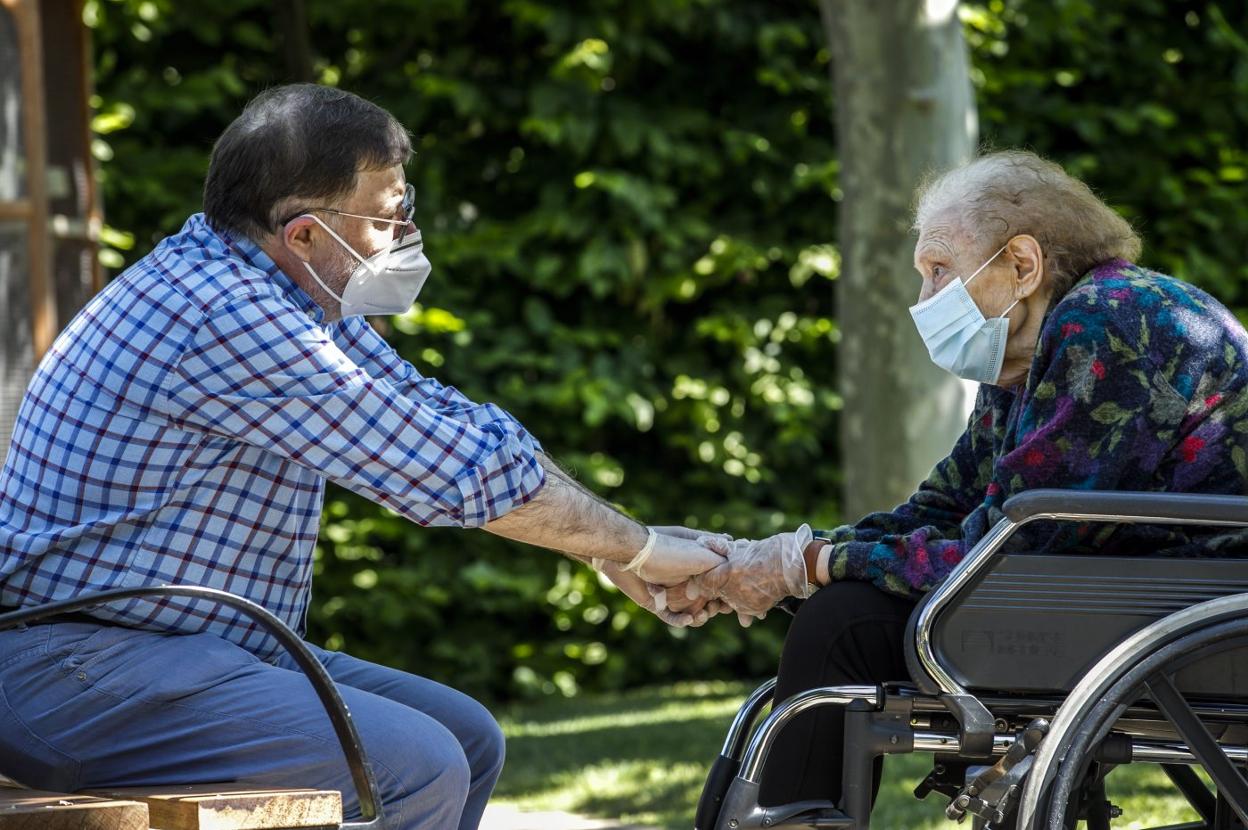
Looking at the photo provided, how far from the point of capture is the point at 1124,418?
2.52 m

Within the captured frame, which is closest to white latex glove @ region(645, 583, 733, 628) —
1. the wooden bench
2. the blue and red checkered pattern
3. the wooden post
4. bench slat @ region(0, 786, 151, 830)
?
the blue and red checkered pattern

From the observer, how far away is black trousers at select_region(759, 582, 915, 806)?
2676 millimetres

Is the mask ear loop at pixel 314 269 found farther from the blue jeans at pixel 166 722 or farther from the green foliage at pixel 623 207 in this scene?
the green foliage at pixel 623 207

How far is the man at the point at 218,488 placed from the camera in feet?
7.67

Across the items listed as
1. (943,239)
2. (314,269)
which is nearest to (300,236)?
(314,269)

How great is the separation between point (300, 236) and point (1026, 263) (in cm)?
126

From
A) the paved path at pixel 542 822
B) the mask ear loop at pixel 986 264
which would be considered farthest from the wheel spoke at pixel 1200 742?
the paved path at pixel 542 822

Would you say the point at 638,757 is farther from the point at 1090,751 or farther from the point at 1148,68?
the point at 1148,68

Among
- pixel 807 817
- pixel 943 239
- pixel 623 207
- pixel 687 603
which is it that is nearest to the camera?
pixel 807 817

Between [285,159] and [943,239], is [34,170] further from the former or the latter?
[943,239]

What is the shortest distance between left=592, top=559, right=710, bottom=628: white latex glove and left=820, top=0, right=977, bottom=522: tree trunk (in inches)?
101

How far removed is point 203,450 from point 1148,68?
6.74 meters

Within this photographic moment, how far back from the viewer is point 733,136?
7578 mm

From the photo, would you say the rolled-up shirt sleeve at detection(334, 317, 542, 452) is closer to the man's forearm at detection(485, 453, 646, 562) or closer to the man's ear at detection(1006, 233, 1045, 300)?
the man's forearm at detection(485, 453, 646, 562)
